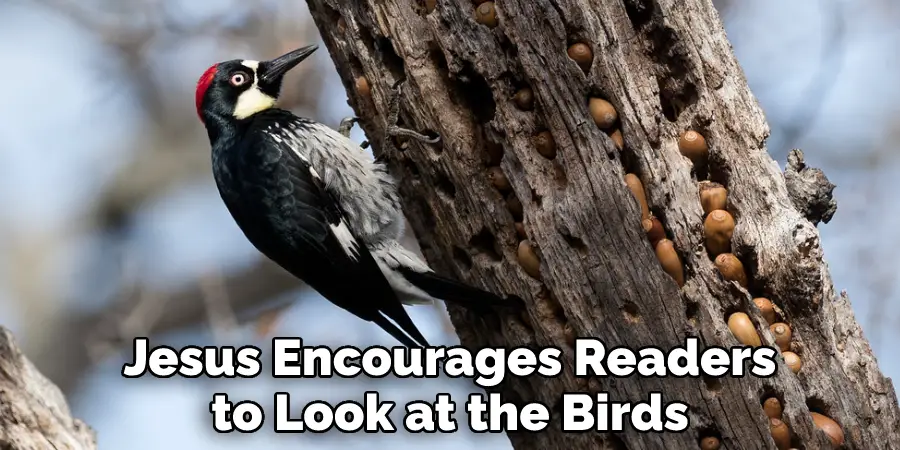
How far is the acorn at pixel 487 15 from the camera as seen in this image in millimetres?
2637

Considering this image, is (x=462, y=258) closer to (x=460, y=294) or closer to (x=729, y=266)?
(x=460, y=294)

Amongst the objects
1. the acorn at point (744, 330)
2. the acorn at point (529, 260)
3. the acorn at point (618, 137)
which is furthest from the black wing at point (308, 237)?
the acorn at point (744, 330)

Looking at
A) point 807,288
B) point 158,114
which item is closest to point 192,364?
point 807,288

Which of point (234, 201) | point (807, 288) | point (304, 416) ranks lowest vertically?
point (304, 416)

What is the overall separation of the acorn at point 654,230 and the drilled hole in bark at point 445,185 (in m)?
0.59

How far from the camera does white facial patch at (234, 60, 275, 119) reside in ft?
12.5

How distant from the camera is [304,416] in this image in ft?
10.9

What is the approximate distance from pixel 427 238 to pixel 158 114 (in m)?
4.31

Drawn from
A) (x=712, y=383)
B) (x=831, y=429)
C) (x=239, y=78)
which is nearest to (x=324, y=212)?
(x=239, y=78)

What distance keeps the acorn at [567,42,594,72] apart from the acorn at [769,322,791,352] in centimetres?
86

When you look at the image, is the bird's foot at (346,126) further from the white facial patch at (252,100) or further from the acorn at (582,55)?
the acorn at (582,55)

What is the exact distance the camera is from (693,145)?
101 inches

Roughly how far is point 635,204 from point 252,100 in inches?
77.2

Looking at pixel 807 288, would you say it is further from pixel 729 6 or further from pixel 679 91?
pixel 729 6
